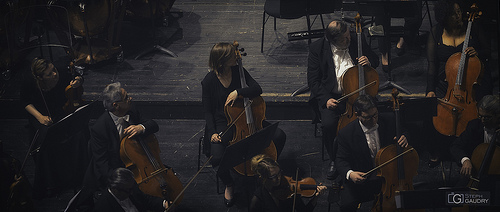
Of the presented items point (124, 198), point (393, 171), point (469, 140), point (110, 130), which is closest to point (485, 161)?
point (469, 140)

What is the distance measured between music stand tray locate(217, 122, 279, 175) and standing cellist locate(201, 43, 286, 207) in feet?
1.72

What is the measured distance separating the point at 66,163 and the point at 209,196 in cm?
116

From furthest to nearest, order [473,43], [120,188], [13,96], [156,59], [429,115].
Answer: [156,59] → [13,96] → [473,43] → [429,115] → [120,188]

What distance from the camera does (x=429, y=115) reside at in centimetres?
487

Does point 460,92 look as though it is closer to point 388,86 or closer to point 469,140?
point 469,140

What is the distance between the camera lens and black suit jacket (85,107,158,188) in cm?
490

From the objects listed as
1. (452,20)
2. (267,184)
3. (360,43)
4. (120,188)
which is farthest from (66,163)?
(452,20)

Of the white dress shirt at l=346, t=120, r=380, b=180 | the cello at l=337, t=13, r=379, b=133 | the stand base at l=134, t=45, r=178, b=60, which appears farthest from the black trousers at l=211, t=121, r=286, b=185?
the stand base at l=134, t=45, r=178, b=60

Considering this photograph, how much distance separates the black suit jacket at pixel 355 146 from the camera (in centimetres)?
473

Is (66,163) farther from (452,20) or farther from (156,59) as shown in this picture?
(452,20)

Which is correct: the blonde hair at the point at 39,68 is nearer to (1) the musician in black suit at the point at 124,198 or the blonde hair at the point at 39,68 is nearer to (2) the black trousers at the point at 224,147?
(1) the musician in black suit at the point at 124,198

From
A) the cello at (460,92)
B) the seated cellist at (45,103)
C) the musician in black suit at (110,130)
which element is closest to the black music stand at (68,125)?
the musician in black suit at (110,130)

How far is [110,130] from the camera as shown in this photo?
4.91 meters

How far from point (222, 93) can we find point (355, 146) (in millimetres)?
1108
